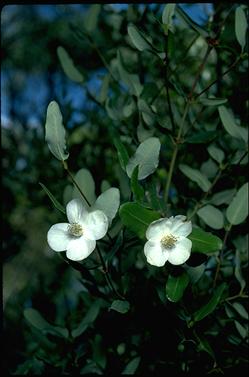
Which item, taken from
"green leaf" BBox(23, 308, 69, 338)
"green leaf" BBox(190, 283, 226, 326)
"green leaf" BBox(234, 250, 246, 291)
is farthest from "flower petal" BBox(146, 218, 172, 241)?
"green leaf" BBox(23, 308, 69, 338)

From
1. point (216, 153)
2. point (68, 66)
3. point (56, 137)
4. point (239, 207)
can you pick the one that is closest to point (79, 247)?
point (56, 137)

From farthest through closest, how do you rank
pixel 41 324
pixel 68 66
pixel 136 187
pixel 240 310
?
pixel 68 66
pixel 41 324
pixel 240 310
pixel 136 187

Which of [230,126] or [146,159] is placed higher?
[146,159]

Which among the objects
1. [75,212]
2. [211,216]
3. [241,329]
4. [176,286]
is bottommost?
[241,329]

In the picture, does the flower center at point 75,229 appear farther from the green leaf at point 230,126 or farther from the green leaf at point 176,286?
the green leaf at point 230,126

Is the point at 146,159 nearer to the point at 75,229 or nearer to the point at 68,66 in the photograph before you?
the point at 75,229

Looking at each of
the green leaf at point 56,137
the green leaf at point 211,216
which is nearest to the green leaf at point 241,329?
the green leaf at point 211,216
